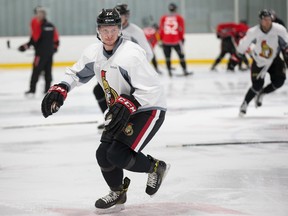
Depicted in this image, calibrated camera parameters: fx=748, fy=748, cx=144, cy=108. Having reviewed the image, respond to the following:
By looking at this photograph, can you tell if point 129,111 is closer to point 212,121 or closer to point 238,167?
point 238,167

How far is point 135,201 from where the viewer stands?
3947 mm

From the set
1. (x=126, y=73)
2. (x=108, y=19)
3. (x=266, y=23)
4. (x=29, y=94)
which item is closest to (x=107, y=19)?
(x=108, y=19)

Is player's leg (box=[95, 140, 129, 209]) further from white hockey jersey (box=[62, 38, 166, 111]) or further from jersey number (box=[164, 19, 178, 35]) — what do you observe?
jersey number (box=[164, 19, 178, 35])

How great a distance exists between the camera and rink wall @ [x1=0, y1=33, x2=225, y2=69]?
17.1m

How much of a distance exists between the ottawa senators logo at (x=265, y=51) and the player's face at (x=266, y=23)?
0.16m

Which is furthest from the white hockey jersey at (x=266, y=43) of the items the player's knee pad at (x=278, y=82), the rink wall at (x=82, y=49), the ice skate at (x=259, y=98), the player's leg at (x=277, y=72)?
the rink wall at (x=82, y=49)

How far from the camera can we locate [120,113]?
3506 millimetres

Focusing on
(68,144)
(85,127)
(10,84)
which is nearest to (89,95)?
(10,84)

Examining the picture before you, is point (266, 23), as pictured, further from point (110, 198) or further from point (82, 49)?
point (82, 49)

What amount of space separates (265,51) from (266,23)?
351mm

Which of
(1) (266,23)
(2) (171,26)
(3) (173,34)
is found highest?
(1) (266,23)

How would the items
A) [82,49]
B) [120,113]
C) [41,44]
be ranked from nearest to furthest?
[120,113] → [41,44] → [82,49]

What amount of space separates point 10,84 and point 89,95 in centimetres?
244

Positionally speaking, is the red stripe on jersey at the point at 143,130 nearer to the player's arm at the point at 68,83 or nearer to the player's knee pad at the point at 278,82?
the player's arm at the point at 68,83
